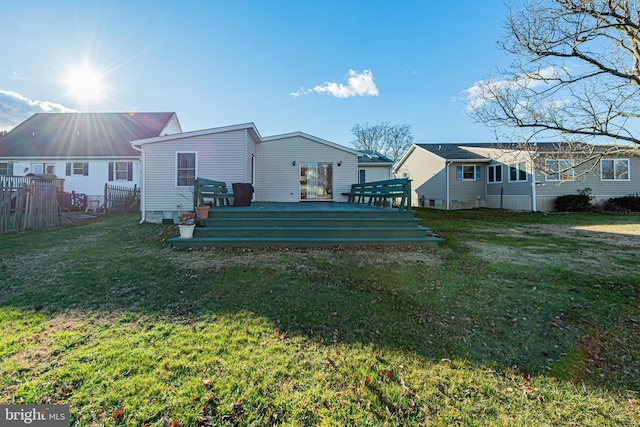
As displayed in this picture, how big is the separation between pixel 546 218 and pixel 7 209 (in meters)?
20.7

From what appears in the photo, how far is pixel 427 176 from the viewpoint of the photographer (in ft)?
69.2

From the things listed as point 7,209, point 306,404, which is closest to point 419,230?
point 306,404

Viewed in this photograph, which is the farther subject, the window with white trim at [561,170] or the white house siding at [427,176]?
the white house siding at [427,176]

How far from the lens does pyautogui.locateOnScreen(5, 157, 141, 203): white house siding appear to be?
666 inches

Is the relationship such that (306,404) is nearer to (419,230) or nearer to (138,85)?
(419,230)

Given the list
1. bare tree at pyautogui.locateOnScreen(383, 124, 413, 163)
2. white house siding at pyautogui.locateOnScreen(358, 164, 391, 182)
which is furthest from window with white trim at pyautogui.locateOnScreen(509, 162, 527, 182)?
bare tree at pyautogui.locateOnScreen(383, 124, 413, 163)

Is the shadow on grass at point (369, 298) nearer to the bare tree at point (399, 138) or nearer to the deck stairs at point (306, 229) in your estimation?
the deck stairs at point (306, 229)

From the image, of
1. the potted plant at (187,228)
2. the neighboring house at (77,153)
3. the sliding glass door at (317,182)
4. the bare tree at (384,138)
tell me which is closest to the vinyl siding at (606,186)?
the sliding glass door at (317,182)

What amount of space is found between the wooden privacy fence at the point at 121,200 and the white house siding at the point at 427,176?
55.8ft

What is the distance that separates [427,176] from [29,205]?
2155 cm

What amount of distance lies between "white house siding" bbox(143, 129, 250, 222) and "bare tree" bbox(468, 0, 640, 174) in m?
8.17

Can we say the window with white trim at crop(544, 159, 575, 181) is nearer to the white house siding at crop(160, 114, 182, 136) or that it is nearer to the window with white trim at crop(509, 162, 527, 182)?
the window with white trim at crop(509, 162, 527, 182)

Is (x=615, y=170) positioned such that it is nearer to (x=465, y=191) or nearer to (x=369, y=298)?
(x=465, y=191)

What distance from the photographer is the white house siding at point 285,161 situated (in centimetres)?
1283
